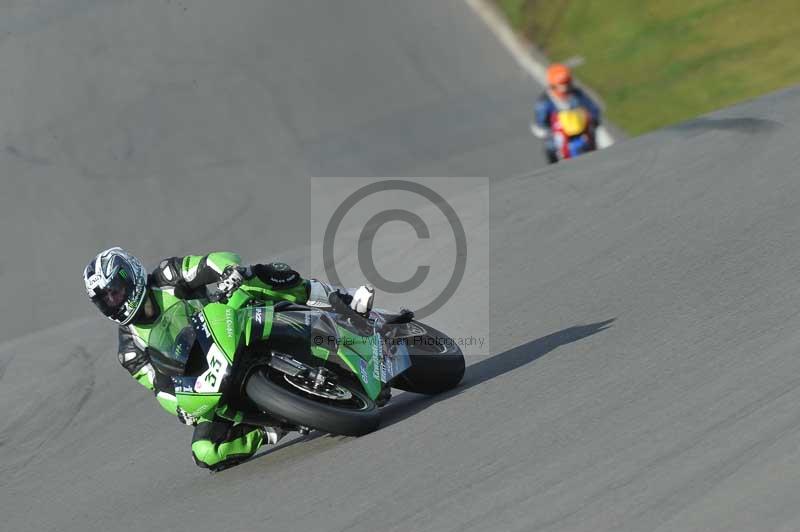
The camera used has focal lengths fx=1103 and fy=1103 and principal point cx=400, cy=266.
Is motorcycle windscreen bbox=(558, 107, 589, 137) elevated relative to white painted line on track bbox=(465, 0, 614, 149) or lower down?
lower down

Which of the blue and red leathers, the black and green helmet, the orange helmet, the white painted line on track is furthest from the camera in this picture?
the white painted line on track

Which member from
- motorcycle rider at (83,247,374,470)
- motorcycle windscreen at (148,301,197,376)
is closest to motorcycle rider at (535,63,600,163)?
motorcycle rider at (83,247,374,470)

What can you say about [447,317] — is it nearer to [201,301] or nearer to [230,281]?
[201,301]

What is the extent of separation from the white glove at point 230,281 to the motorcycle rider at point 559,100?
7977mm

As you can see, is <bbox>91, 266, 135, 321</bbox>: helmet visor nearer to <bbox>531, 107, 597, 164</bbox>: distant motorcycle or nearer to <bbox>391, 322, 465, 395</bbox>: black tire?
<bbox>391, 322, 465, 395</bbox>: black tire

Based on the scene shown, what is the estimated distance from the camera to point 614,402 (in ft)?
17.6

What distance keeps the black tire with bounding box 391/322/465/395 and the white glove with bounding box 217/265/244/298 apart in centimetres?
108

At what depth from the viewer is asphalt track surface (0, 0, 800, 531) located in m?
4.75

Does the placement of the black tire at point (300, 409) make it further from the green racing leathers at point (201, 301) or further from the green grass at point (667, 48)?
the green grass at point (667, 48)

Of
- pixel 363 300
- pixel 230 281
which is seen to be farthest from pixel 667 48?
pixel 230 281

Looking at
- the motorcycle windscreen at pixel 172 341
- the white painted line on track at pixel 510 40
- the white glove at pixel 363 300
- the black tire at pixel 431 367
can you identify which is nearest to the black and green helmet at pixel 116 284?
the motorcycle windscreen at pixel 172 341

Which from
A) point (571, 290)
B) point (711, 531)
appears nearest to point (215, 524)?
point (711, 531)

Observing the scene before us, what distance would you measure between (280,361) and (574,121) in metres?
8.20

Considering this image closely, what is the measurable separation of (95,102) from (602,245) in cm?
940
